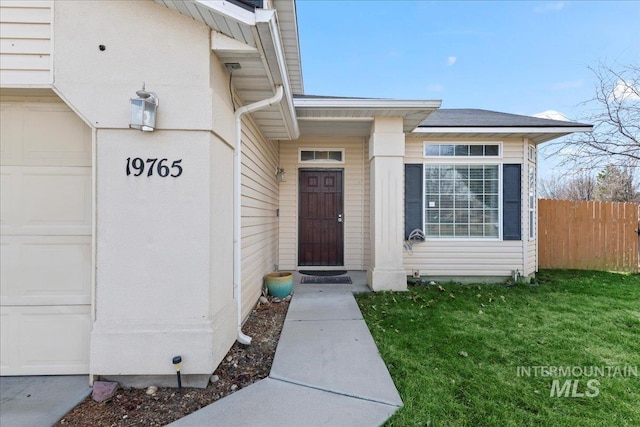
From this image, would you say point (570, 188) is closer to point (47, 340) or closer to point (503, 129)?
point (503, 129)

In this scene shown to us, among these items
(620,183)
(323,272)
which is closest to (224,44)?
(323,272)

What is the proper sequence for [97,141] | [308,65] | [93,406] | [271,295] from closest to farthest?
[93,406] < [97,141] < [271,295] < [308,65]

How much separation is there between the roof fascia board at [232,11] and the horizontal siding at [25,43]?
1233mm

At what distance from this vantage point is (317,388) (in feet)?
7.09

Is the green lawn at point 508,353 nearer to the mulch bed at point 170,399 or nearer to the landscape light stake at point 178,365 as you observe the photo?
the mulch bed at point 170,399

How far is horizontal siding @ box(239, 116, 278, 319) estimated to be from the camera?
11.3ft

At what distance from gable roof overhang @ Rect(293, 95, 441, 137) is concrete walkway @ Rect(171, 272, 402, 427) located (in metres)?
3.01

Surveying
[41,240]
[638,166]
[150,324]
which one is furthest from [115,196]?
[638,166]

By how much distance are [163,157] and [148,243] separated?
0.67 m

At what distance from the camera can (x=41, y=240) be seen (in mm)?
2361

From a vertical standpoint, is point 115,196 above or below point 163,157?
below

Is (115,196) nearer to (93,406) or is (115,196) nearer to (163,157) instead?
(163,157)

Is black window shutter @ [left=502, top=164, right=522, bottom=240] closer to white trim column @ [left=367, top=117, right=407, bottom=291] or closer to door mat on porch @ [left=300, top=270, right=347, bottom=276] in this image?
white trim column @ [left=367, top=117, right=407, bottom=291]

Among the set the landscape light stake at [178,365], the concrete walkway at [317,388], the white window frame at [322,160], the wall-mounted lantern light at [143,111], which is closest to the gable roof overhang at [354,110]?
the white window frame at [322,160]
